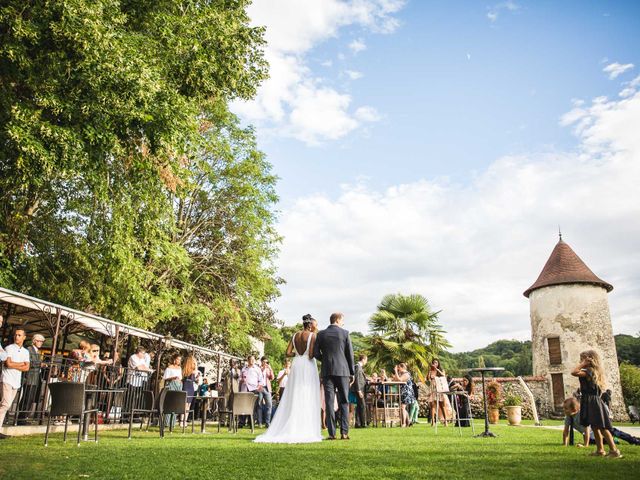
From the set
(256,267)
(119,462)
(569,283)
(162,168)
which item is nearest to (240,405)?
(119,462)

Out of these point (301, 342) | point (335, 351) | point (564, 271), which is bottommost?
point (335, 351)

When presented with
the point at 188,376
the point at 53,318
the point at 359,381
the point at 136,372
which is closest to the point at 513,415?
the point at 359,381

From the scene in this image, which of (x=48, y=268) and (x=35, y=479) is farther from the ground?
(x=48, y=268)

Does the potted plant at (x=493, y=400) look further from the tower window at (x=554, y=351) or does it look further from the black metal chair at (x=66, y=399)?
the tower window at (x=554, y=351)

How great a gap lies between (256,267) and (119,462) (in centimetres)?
1750

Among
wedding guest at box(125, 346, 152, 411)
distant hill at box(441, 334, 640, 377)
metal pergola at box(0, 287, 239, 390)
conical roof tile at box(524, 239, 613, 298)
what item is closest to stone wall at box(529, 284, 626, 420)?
conical roof tile at box(524, 239, 613, 298)

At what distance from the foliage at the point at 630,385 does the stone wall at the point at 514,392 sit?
12528 millimetres

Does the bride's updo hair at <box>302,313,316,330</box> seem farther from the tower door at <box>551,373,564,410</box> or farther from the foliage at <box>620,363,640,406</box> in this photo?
the foliage at <box>620,363,640,406</box>

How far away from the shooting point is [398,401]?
1498 cm

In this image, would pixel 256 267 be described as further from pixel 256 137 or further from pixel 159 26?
pixel 159 26

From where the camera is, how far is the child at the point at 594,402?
20.1ft

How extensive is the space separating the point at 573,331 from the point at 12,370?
112 ft

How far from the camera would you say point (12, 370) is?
8289 mm

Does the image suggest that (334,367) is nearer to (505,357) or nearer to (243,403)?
(243,403)
